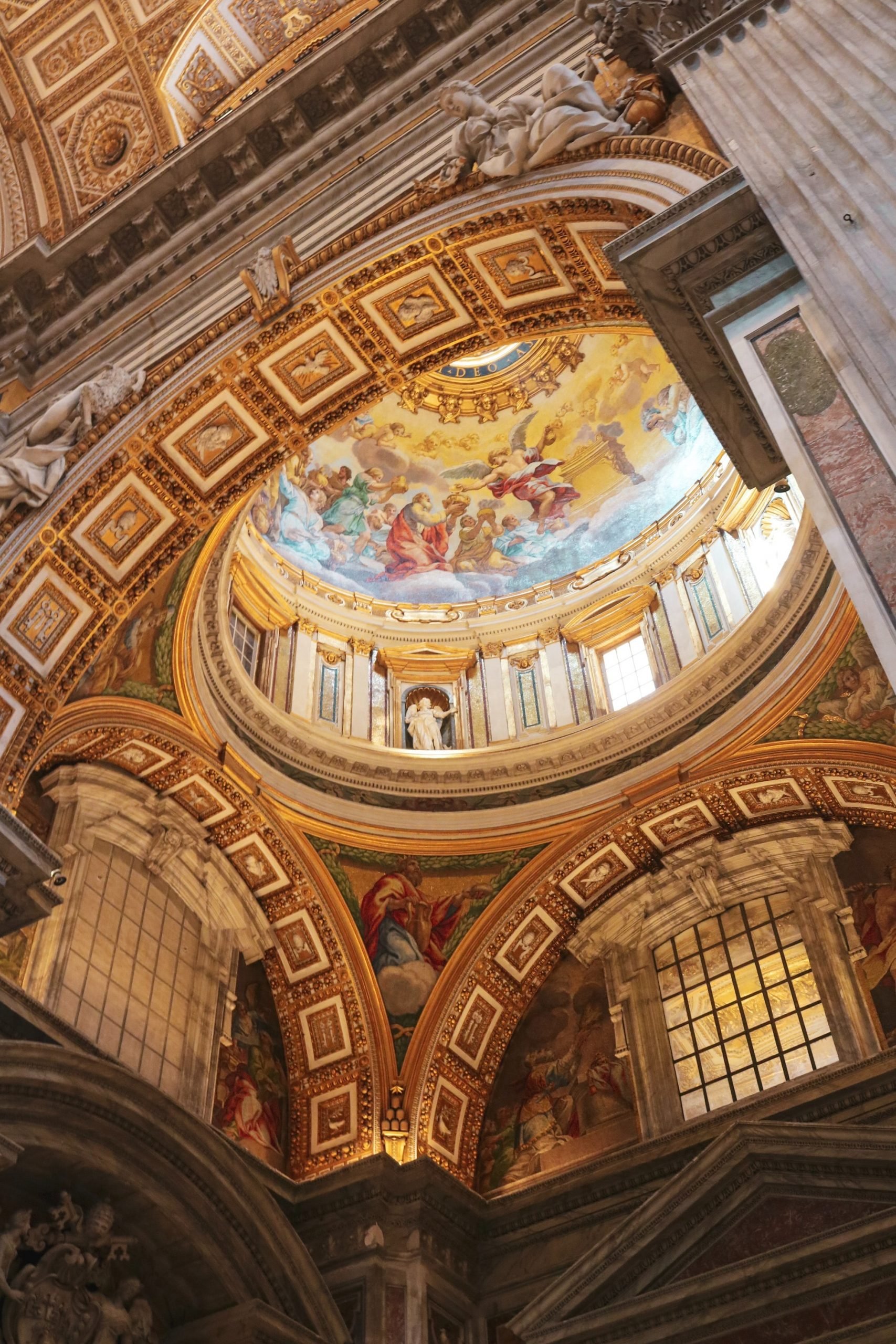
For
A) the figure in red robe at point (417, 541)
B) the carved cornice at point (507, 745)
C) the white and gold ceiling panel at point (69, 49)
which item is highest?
the white and gold ceiling panel at point (69, 49)

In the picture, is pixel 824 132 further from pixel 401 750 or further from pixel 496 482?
pixel 496 482

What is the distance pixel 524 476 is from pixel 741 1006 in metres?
7.54

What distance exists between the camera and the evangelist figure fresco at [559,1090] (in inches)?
518

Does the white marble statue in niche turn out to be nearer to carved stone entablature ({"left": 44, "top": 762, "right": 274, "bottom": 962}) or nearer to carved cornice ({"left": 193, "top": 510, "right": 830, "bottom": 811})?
carved cornice ({"left": 193, "top": 510, "right": 830, "bottom": 811})

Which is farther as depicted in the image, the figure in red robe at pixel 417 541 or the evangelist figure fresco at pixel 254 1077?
the figure in red robe at pixel 417 541

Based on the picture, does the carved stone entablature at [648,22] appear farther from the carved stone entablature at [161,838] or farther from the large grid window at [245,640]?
the carved stone entablature at [161,838]

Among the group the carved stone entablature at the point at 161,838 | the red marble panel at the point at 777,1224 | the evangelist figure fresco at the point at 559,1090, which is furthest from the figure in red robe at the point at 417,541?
the red marble panel at the point at 777,1224

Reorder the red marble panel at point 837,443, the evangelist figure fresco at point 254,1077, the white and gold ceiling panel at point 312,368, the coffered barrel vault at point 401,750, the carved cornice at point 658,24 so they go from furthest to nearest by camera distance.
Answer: the evangelist figure fresco at point 254,1077 → the white and gold ceiling panel at point 312,368 → the coffered barrel vault at point 401,750 → the carved cornice at point 658,24 → the red marble panel at point 837,443

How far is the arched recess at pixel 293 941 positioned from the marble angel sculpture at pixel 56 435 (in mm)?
2511

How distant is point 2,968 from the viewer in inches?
444

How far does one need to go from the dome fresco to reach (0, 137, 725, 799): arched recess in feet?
14.0

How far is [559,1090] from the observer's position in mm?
13672

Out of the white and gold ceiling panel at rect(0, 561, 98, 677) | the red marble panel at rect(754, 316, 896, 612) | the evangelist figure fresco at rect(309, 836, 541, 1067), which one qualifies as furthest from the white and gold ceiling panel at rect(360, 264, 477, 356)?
the red marble panel at rect(754, 316, 896, 612)

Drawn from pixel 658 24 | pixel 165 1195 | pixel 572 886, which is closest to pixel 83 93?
pixel 658 24
